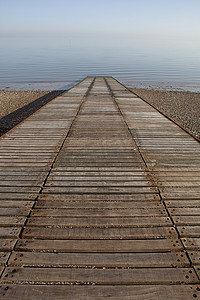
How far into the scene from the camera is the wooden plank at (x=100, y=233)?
3217 millimetres

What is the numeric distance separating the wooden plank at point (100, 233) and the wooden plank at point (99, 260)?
312 millimetres

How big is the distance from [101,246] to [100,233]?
26 cm

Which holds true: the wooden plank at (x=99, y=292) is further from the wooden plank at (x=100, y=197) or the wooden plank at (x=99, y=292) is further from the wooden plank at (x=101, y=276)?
the wooden plank at (x=100, y=197)

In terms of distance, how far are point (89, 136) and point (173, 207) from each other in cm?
421

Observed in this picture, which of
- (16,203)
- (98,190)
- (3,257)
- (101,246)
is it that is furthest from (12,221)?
(98,190)

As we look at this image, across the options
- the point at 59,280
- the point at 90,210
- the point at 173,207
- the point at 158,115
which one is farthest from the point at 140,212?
the point at 158,115

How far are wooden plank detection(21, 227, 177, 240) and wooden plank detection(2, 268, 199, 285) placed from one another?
1.82 feet

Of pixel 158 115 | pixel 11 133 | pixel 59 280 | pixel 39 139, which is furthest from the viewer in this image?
pixel 158 115

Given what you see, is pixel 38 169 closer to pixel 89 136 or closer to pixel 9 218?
pixel 9 218

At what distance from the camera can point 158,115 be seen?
1021 cm

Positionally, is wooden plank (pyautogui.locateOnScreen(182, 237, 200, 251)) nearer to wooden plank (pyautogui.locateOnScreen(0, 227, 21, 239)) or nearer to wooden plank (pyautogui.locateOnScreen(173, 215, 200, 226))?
wooden plank (pyautogui.locateOnScreen(173, 215, 200, 226))

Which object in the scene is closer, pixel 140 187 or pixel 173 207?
pixel 173 207

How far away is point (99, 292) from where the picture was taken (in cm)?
245

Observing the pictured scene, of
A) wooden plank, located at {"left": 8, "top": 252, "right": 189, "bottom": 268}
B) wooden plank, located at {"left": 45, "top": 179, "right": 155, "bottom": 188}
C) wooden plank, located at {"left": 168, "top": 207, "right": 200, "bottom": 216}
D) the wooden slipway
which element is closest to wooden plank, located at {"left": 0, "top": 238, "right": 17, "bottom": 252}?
the wooden slipway
